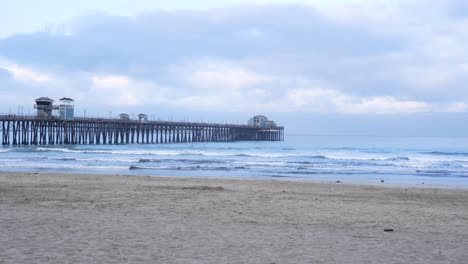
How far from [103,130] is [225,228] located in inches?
2053

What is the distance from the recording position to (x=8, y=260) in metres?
4.98

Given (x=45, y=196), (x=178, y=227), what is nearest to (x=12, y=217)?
(x=178, y=227)

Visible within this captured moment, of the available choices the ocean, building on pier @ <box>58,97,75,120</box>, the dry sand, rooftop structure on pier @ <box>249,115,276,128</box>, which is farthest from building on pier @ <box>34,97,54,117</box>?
the dry sand

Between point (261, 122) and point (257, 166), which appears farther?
point (261, 122)

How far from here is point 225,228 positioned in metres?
7.30

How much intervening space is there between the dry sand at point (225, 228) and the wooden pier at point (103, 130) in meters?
40.9

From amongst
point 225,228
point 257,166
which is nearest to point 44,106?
point 257,166

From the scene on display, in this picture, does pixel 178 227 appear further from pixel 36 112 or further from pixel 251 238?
pixel 36 112

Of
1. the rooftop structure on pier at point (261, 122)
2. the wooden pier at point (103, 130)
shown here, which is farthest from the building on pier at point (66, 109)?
the rooftop structure on pier at point (261, 122)

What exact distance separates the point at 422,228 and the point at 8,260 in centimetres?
600

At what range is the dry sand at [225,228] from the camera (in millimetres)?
5492

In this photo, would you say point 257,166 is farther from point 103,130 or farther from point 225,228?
point 103,130

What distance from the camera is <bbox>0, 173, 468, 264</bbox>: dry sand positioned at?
549 centimetres

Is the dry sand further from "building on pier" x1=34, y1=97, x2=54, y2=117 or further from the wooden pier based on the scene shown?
"building on pier" x1=34, y1=97, x2=54, y2=117
